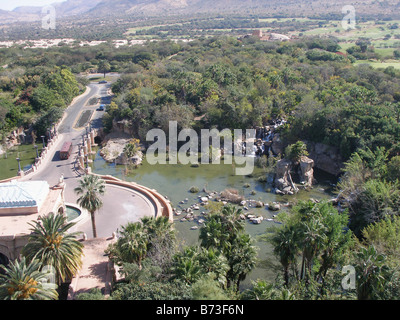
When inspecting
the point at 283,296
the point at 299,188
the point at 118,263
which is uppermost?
the point at 283,296

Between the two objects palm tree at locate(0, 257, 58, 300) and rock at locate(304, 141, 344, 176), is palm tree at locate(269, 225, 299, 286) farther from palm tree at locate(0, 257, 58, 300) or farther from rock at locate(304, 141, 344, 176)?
rock at locate(304, 141, 344, 176)

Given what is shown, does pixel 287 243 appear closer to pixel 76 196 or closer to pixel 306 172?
pixel 306 172

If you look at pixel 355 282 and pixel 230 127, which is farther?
pixel 230 127

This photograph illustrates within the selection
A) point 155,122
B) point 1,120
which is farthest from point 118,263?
point 1,120

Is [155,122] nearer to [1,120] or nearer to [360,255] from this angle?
[1,120]

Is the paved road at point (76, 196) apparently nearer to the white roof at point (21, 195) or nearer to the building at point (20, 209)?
the building at point (20, 209)

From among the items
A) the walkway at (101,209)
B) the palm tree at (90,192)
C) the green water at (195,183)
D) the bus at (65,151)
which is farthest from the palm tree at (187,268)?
the bus at (65,151)

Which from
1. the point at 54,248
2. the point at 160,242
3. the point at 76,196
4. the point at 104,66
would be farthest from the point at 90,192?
the point at 104,66
